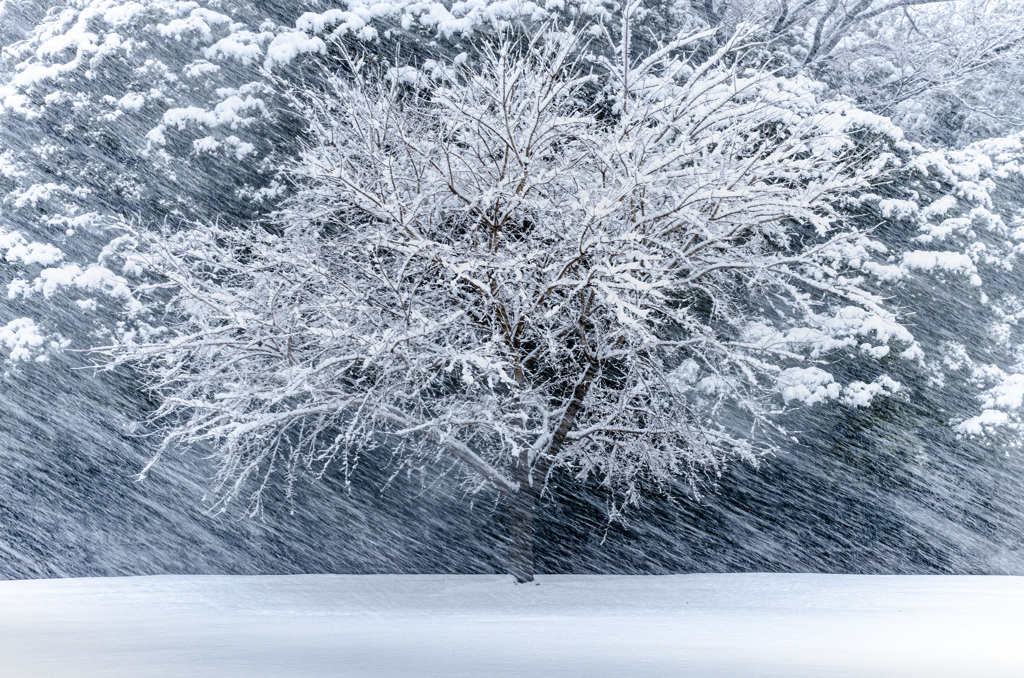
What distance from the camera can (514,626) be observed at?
326 inches

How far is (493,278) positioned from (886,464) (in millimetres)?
5861

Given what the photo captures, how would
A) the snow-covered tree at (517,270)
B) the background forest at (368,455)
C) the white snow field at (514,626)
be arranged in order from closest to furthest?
1. the white snow field at (514,626)
2. the snow-covered tree at (517,270)
3. the background forest at (368,455)

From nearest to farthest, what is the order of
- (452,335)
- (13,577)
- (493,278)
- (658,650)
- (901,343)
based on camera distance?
(658,650)
(493,278)
(452,335)
(901,343)
(13,577)

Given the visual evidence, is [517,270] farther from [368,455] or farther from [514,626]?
[368,455]

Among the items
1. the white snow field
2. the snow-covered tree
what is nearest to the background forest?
the white snow field

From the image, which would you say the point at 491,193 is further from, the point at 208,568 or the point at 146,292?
the point at 208,568

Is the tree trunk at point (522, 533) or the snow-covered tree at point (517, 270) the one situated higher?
the snow-covered tree at point (517, 270)

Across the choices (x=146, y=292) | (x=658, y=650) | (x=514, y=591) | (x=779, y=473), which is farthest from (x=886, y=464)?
(x=146, y=292)

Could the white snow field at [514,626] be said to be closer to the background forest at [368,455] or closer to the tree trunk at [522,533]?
the tree trunk at [522,533]

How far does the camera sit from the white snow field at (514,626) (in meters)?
6.27

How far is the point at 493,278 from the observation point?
372 inches

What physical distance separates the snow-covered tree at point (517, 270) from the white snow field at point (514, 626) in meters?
1.19

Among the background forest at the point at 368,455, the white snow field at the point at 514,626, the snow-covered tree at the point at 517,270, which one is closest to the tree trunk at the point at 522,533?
the snow-covered tree at the point at 517,270

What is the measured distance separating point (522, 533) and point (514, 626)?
2455 millimetres
